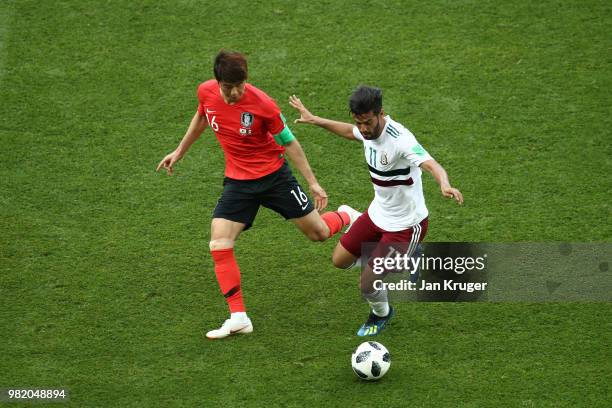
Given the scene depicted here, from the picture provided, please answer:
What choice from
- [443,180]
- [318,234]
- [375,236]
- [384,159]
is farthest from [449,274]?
[443,180]

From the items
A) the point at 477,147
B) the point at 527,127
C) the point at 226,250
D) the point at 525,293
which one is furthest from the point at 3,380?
the point at 527,127

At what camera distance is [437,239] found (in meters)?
8.83

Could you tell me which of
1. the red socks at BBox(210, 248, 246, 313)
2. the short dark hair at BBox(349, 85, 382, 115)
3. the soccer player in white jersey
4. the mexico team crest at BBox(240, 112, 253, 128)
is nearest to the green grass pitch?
the red socks at BBox(210, 248, 246, 313)

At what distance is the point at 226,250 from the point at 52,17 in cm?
523

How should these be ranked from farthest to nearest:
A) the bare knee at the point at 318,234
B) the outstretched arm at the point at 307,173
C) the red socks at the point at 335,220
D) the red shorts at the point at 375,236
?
1. the red socks at the point at 335,220
2. the bare knee at the point at 318,234
3. the red shorts at the point at 375,236
4. the outstretched arm at the point at 307,173

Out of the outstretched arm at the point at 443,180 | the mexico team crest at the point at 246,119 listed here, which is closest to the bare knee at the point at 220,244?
the mexico team crest at the point at 246,119

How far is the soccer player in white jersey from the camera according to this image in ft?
23.6

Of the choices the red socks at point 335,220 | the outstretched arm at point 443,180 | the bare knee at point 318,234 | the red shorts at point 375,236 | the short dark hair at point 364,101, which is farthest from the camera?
the red socks at point 335,220

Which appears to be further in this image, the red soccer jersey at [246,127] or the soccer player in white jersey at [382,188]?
the red soccer jersey at [246,127]

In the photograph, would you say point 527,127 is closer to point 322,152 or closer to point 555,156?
point 555,156

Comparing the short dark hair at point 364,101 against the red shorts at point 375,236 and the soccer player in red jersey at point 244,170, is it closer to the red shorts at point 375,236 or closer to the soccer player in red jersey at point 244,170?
the soccer player in red jersey at point 244,170

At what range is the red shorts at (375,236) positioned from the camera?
7.64 meters

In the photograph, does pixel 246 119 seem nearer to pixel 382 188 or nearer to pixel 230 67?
pixel 230 67

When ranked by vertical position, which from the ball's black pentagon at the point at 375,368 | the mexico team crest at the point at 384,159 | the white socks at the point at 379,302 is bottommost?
the ball's black pentagon at the point at 375,368
